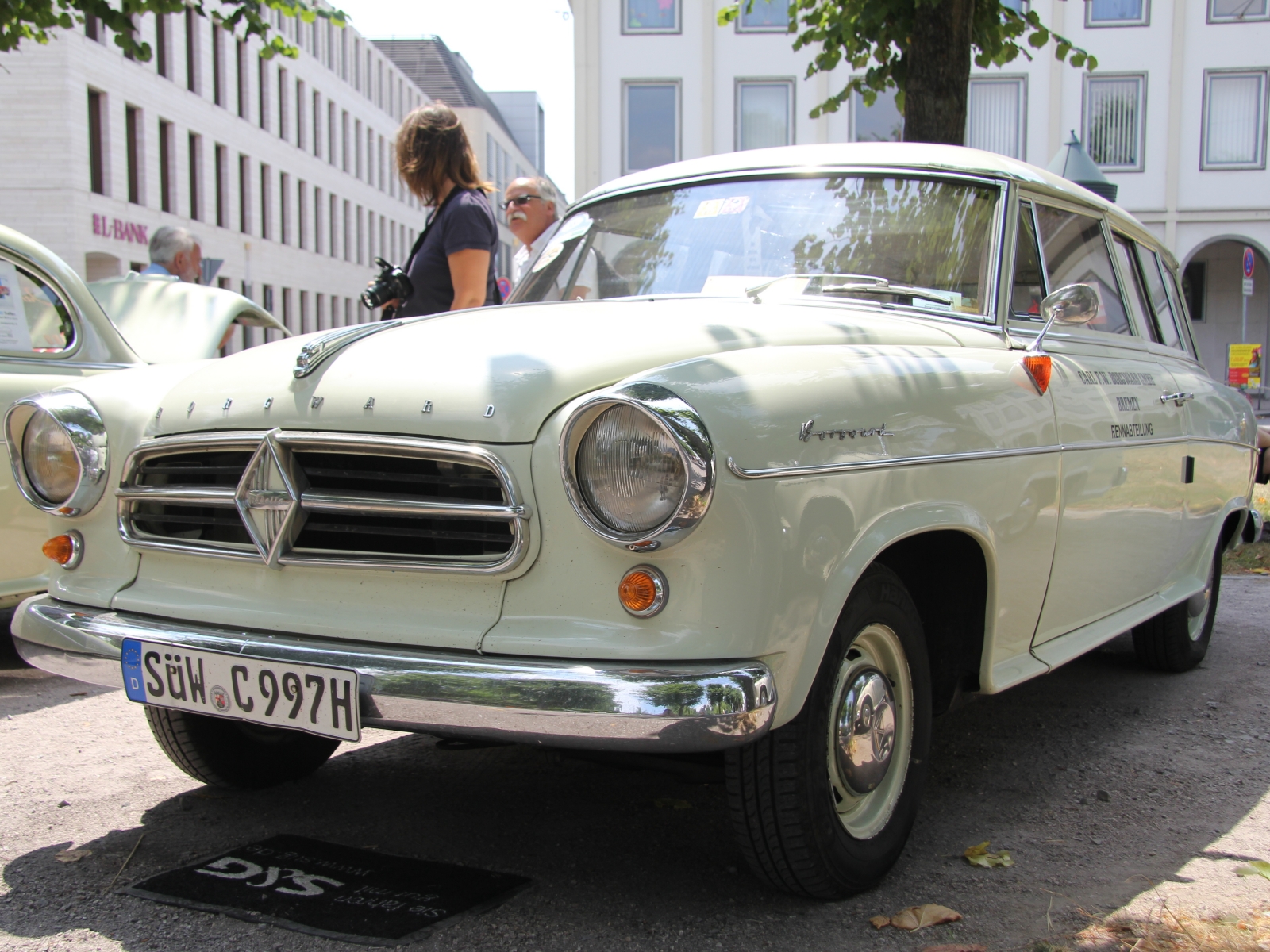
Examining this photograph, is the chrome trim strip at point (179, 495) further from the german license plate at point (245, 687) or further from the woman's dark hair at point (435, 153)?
the woman's dark hair at point (435, 153)

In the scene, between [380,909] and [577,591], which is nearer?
[577,591]

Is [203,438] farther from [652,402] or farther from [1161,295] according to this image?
[1161,295]

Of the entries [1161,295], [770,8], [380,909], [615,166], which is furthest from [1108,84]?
[380,909]

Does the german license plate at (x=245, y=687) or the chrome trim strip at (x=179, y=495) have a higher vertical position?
the chrome trim strip at (x=179, y=495)

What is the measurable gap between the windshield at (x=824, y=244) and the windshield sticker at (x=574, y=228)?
0.31m

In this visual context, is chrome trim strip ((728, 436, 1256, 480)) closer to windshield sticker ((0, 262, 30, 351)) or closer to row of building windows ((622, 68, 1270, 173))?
windshield sticker ((0, 262, 30, 351))

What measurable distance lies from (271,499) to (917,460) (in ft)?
4.51

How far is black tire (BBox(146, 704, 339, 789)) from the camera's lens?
11.0 feet

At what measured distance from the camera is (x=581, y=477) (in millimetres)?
2363

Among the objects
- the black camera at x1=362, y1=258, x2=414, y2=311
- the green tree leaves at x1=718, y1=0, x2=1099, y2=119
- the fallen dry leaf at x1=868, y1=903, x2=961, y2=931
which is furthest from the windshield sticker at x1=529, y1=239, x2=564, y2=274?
the green tree leaves at x1=718, y1=0, x2=1099, y2=119

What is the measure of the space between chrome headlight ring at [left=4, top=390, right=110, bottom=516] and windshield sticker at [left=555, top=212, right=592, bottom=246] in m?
1.72

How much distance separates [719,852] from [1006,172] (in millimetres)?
2090

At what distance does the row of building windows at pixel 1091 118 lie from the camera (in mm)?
27328

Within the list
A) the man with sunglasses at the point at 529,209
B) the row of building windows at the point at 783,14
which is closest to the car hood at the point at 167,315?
the man with sunglasses at the point at 529,209
